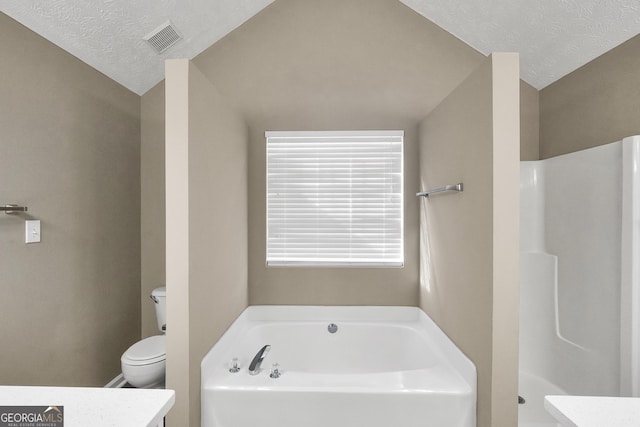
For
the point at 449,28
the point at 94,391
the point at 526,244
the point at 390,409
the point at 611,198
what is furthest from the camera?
the point at 449,28

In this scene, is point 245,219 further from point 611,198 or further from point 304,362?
point 611,198

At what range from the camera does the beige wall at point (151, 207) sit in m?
2.48

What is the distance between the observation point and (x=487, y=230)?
133 cm

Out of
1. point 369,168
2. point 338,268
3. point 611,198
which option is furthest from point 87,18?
point 611,198

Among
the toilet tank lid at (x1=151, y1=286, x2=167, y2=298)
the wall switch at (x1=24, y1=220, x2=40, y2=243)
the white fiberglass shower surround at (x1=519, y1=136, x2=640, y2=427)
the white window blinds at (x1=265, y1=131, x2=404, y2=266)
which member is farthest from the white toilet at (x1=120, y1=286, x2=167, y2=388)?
the white fiberglass shower surround at (x1=519, y1=136, x2=640, y2=427)

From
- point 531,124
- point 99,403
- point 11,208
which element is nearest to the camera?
point 99,403

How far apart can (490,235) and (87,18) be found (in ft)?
7.98

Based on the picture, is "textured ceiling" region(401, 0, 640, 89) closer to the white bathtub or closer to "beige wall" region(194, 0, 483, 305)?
"beige wall" region(194, 0, 483, 305)

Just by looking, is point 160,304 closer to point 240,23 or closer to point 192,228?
point 192,228

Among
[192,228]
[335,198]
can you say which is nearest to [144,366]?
[192,228]

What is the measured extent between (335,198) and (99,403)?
1833 mm

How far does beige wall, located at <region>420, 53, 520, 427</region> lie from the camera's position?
127 centimetres

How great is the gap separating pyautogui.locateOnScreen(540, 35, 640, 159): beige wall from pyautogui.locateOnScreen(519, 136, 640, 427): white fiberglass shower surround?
0.19 metres

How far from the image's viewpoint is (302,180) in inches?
92.7
